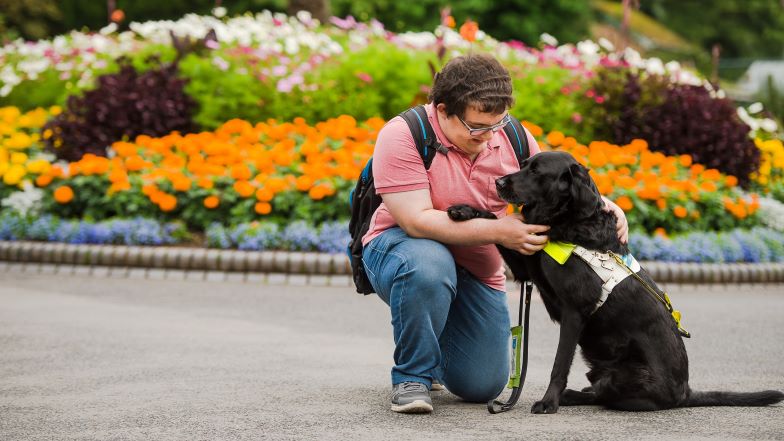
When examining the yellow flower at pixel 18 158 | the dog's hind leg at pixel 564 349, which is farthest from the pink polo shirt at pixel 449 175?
the yellow flower at pixel 18 158

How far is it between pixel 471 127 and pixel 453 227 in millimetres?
417

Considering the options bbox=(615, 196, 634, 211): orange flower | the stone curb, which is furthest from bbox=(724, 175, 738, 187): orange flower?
bbox=(615, 196, 634, 211): orange flower

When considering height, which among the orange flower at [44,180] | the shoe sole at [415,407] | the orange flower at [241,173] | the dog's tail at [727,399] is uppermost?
the orange flower at [241,173]

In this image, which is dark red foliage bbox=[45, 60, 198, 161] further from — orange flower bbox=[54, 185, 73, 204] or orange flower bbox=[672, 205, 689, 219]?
orange flower bbox=[672, 205, 689, 219]

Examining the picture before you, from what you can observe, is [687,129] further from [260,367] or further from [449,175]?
[449,175]

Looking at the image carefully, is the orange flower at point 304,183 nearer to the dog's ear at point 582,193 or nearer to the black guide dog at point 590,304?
the black guide dog at point 590,304

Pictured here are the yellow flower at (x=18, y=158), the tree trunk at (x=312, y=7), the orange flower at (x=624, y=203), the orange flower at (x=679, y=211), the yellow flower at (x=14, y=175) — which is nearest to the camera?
the orange flower at (x=624, y=203)

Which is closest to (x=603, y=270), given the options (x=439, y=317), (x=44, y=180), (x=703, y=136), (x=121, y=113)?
(x=439, y=317)

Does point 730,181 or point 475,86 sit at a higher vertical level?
point 475,86

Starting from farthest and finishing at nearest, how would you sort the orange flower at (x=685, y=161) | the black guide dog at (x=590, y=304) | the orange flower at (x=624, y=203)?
the orange flower at (x=685, y=161) < the orange flower at (x=624, y=203) < the black guide dog at (x=590, y=304)

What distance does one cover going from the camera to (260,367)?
528 cm

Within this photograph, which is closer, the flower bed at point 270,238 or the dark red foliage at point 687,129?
the flower bed at point 270,238

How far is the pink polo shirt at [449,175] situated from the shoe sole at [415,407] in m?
0.68

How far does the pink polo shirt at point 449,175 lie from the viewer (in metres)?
4.17
